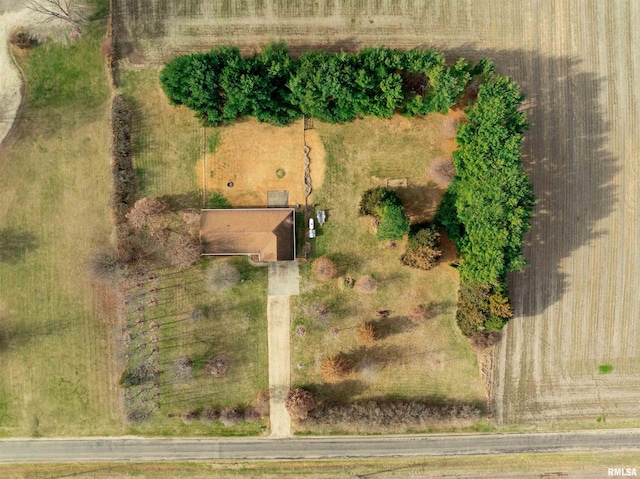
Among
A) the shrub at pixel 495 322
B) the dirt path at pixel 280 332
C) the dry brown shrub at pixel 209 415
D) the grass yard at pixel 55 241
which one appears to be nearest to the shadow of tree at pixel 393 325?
the shrub at pixel 495 322

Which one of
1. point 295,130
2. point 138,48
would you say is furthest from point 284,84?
point 138,48

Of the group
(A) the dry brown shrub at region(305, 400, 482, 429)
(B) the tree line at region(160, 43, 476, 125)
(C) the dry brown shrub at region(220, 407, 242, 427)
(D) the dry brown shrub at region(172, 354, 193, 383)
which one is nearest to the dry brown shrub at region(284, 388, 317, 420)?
(A) the dry brown shrub at region(305, 400, 482, 429)

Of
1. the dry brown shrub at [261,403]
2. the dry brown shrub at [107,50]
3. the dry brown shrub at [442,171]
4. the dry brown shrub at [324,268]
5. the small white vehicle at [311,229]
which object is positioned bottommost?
the dry brown shrub at [261,403]

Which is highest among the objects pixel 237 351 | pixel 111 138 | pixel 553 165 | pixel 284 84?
pixel 284 84

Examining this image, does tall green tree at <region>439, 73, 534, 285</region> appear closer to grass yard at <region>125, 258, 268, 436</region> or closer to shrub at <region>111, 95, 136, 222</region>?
grass yard at <region>125, 258, 268, 436</region>

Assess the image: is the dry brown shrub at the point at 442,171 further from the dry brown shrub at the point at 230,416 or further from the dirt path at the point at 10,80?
the dirt path at the point at 10,80

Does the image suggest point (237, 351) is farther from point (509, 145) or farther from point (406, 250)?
point (509, 145)
